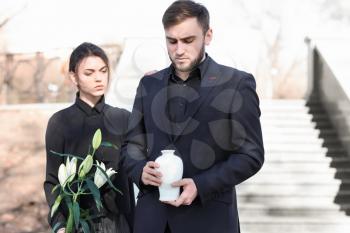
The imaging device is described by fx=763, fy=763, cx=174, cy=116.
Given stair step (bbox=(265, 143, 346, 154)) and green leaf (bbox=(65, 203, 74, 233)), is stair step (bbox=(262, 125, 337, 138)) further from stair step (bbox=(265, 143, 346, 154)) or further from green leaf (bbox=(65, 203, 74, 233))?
green leaf (bbox=(65, 203, 74, 233))

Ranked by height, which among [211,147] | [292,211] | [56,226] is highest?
[211,147]

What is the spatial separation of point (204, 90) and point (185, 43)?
20 cm

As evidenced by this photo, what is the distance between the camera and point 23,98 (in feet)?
56.0

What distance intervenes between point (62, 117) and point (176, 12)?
119 centimetres

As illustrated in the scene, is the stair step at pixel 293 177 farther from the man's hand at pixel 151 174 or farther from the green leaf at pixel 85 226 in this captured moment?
the man's hand at pixel 151 174

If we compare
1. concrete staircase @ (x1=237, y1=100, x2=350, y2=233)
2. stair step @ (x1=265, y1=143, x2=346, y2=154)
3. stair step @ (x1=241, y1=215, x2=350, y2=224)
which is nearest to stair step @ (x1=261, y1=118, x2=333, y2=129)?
concrete staircase @ (x1=237, y1=100, x2=350, y2=233)

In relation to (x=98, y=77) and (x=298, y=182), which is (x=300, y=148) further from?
(x=98, y=77)

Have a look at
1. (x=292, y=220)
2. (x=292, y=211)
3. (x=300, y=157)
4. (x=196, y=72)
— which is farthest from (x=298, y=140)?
(x=196, y=72)

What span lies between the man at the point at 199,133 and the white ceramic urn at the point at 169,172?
4 centimetres

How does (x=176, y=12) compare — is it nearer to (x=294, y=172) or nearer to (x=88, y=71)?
(x=88, y=71)

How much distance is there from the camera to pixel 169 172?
8.75ft

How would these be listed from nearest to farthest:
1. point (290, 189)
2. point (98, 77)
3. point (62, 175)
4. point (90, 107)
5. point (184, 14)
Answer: point (184, 14), point (62, 175), point (98, 77), point (90, 107), point (290, 189)

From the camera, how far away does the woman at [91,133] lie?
3.60 m

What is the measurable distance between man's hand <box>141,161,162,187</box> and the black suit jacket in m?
0.08
